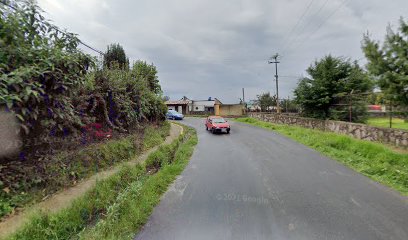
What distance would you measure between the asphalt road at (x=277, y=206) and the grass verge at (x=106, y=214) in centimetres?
28

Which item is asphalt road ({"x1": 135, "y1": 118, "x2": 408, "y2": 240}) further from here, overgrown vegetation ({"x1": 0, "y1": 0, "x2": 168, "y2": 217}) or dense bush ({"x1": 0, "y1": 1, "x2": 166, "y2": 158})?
dense bush ({"x1": 0, "y1": 1, "x2": 166, "y2": 158})

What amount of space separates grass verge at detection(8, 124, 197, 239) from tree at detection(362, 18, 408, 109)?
8.06 m

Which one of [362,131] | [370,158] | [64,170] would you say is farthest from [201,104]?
[64,170]

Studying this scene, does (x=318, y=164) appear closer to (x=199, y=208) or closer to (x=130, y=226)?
(x=199, y=208)

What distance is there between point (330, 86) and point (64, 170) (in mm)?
18229

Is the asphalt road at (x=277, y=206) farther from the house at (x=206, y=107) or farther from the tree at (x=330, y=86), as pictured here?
the house at (x=206, y=107)

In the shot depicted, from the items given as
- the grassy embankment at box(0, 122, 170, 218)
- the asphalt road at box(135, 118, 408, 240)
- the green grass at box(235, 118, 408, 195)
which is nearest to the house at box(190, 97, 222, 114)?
the green grass at box(235, 118, 408, 195)

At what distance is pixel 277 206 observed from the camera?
18.3ft

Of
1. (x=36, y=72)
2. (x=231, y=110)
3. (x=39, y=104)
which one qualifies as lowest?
(x=231, y=110)

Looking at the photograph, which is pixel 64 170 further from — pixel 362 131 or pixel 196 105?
pixel 196 105

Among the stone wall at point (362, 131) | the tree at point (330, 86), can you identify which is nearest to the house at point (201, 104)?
the stone wall at point (362, 131)

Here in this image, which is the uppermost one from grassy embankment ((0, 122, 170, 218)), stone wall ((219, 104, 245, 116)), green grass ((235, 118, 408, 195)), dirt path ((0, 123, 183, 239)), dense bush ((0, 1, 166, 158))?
dense bush ((0, 1, 166, 158))

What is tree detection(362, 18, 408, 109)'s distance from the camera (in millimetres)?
8422

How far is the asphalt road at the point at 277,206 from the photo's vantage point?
14.4 ft
